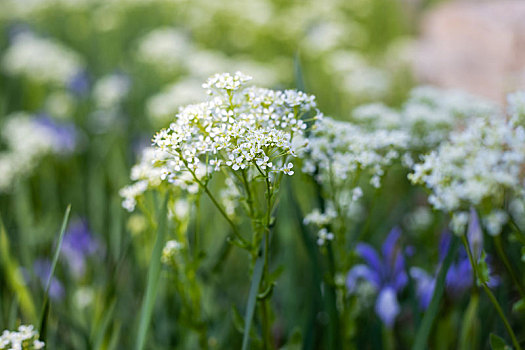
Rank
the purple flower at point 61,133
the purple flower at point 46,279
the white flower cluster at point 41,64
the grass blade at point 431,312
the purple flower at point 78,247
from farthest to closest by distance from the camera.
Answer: the white flower cluster at point 41,64 < the purple flower at point 61,133 < the purple flower at point 78,247 < the purple flower at point 46,279 < the grass blade at point 431,312

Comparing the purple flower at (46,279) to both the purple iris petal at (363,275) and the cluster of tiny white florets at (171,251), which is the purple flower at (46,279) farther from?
the purple iris petal at (363,275)

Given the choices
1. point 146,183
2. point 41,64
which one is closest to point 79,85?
point 41,64

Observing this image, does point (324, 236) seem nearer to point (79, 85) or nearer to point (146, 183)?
point (146, 183)

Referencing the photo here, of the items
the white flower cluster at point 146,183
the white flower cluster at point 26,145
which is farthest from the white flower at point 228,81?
the white flower cluster at point 26,145

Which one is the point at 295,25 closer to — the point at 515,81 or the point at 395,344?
the point at 515,81

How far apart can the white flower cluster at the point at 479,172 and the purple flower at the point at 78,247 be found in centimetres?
140

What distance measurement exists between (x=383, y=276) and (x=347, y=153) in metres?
0.58

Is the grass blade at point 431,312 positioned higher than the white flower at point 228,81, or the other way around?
the white flower at point 228,81

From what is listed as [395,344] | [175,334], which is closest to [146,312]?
[175,334]

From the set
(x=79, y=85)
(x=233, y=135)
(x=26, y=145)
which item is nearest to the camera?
(x=233, y=135)

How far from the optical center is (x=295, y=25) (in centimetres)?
390

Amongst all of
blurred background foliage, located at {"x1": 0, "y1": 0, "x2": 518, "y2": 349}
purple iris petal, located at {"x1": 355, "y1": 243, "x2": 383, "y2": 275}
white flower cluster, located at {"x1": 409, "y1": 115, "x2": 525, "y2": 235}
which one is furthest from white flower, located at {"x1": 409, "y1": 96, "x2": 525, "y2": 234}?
purple iris petal, located at {"x1": 355, "y1": 243, "x2": 383, "y2": 275}

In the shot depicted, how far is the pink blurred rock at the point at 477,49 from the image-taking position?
8.57ft

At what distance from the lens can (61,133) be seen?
8.70 ft
